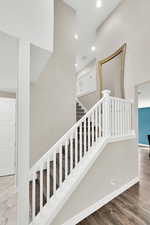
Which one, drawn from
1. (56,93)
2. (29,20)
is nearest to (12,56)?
(29,20)

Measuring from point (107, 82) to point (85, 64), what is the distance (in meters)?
3.58

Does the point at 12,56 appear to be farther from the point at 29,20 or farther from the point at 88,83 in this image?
the point at 88,83

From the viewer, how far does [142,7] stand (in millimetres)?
2801

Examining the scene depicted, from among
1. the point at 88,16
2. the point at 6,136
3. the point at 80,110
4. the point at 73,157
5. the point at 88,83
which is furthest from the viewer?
the point at 88,83

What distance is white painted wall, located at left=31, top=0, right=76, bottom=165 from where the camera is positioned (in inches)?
111

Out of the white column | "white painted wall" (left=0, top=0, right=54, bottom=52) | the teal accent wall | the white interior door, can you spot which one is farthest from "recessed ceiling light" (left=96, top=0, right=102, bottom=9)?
the teal accent wall

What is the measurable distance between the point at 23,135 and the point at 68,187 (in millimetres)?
984

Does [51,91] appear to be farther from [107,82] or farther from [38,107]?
[107,82]

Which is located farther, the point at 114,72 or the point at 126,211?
the point at 114,72

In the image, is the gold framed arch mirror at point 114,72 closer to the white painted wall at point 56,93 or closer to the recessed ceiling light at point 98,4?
the white painted wall at point 56,93

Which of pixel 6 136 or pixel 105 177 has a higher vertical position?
pixel 6 136

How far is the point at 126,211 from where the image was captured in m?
2.02

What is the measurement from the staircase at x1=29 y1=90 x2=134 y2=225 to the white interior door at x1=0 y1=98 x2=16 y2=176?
4.70 feet

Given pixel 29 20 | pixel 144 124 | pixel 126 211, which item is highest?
pixel 29 20
